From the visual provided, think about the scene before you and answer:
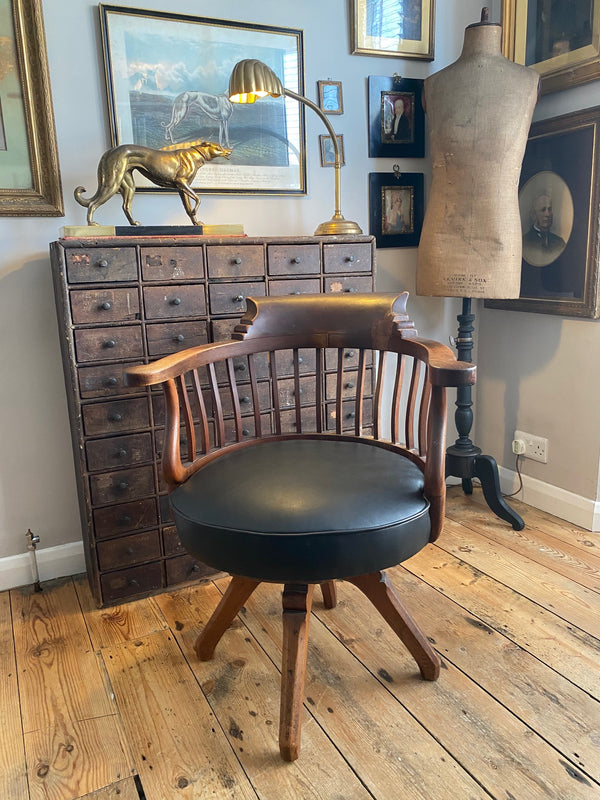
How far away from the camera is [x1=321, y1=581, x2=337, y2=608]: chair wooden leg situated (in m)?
1.72

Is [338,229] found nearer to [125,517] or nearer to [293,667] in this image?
[125,517]

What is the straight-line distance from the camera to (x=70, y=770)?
48.0 inches

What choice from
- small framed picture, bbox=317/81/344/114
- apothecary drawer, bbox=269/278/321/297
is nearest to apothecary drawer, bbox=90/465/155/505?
apothecary drawer, bbox=269/278/321/297

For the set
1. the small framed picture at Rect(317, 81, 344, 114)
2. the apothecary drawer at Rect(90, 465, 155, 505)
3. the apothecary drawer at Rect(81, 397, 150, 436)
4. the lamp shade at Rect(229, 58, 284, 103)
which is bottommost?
the apothecary drawer at Rect(90, 465, 155, 505)

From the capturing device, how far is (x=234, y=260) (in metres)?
1.79

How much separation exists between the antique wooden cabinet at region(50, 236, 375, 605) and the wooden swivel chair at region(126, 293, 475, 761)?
21 centimetres

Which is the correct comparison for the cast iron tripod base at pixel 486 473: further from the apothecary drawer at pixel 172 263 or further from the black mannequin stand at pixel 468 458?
the apothecary drawer at pixel 172 263

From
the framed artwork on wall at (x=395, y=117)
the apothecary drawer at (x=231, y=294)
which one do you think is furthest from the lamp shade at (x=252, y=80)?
the framed artwork on wall at (x=395, y=117)

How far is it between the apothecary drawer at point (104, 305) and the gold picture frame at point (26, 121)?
1.32 ft

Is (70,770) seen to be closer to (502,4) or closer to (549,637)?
(549,637)

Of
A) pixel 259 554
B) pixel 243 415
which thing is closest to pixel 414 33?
pixel 243 415

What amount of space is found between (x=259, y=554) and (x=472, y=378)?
20.2 inches

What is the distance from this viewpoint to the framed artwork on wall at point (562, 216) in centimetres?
203

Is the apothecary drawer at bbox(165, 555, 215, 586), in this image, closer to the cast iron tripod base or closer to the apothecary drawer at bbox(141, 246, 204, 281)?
the apothecary drawer at bbox(141, 246, 204, 281)
